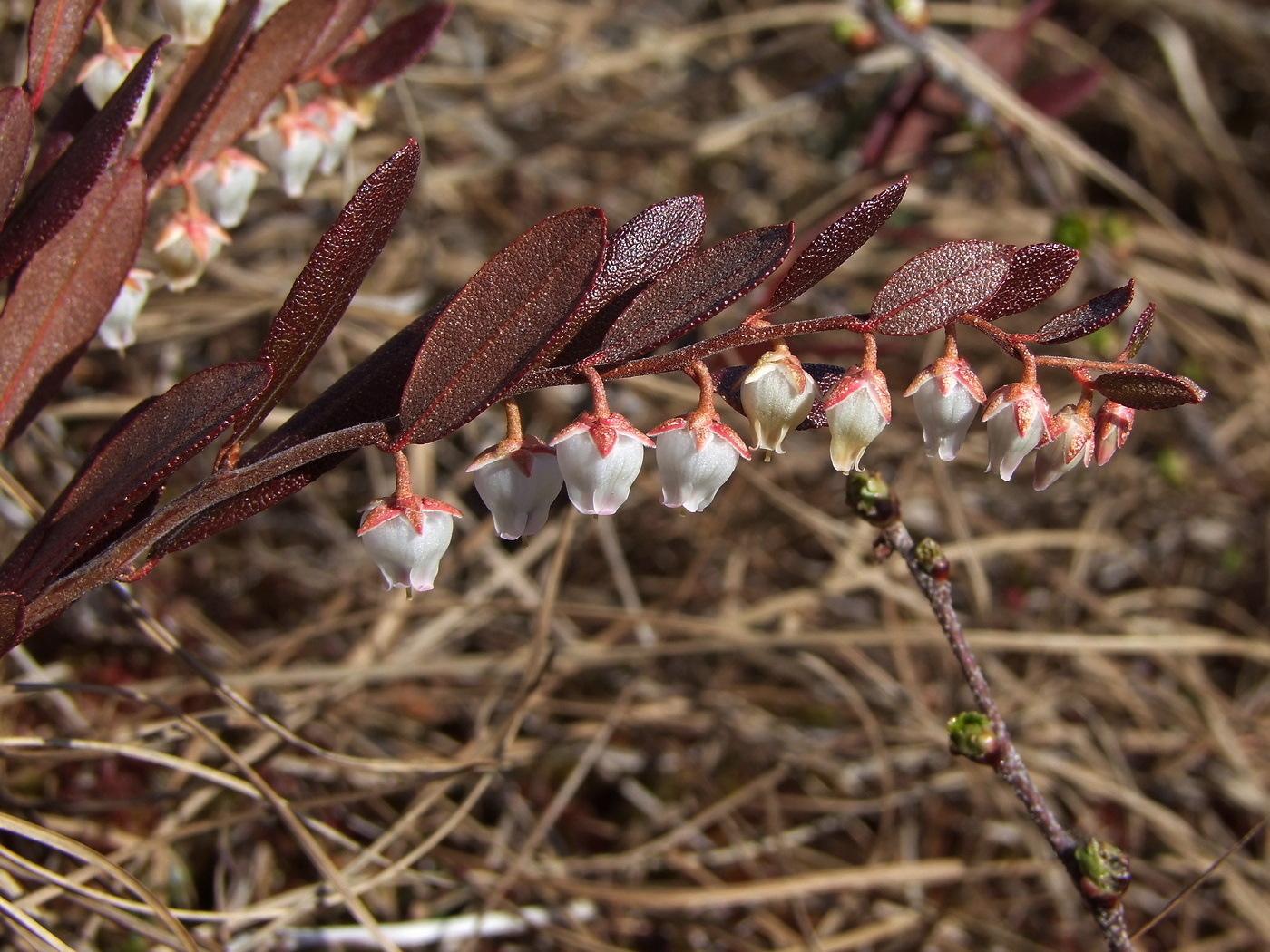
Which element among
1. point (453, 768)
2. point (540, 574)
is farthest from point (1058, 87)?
point (453, 768)

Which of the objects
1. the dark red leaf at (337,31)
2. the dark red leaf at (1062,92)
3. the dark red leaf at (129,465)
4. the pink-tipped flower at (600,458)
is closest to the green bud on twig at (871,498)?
the pink-tipped flower at (600,458)

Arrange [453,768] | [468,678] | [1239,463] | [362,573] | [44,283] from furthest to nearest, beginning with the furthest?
[1239,463]
[362,573]
[468,678]
[453,768]
[44,283]

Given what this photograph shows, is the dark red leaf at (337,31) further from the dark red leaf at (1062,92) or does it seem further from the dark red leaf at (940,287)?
the dark red leaf at (1062,92)

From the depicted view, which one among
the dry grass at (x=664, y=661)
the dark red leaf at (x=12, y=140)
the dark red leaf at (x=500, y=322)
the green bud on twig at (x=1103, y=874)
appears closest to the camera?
the dark red leaf at (x=500, y=322)

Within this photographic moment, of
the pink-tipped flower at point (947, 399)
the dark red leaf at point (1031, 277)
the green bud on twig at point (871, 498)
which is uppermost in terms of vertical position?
the dark red leaf at point (1031, 277)

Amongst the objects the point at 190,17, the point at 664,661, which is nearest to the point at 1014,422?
the point at 190,17

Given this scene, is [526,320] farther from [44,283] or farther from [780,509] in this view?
[780,509]
